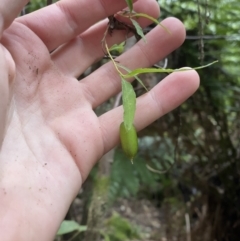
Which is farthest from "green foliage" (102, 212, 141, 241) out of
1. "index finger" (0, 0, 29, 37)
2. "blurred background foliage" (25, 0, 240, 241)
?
"index finger" (0, 0, 29, 37)

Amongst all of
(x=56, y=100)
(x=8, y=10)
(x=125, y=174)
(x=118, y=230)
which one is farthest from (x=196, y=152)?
(x=8, y=10)

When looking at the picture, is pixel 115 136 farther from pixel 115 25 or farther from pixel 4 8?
pixel 4 8

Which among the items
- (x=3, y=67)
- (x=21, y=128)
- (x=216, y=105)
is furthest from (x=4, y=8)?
(x=216, y=105)

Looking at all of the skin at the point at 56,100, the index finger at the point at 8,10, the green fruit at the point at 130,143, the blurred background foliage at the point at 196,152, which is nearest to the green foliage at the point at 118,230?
the blurred background foliage at the point at 196,152

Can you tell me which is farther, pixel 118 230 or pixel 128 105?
pixel 118 230

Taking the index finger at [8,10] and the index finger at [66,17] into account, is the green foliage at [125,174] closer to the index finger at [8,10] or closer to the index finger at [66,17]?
the index finger at [66,17]

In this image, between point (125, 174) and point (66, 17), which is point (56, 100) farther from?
point (125, 174)
